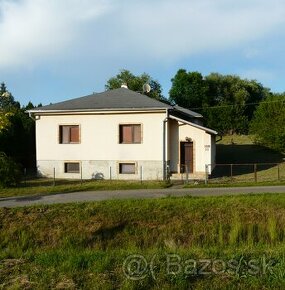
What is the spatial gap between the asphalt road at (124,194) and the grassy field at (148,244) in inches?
55.1

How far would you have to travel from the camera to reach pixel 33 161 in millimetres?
33281

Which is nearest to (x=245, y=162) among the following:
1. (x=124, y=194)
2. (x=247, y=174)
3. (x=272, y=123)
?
(x=272, y=123)

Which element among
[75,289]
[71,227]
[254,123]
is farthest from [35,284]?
[254,123]

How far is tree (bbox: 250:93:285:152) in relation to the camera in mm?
→ 39053

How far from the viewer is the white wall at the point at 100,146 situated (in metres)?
26.9

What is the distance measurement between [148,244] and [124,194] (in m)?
6.34

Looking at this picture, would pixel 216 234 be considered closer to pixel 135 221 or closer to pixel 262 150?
pixel 135 221

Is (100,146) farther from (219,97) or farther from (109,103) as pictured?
(219,97)

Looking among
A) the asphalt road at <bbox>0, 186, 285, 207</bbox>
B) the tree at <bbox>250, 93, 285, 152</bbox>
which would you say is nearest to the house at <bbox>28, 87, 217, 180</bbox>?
the asphalt road at <bbox>0, 186, 285, 207</bbox>

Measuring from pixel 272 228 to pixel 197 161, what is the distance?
43.1ft

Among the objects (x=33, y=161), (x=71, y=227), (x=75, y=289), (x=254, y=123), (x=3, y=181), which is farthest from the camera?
(x=254, y=123)

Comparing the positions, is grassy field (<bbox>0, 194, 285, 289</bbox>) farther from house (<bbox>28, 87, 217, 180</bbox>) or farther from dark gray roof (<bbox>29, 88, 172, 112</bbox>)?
dark gray roof (<bbox>29, 88, 172, 112</bbox>)

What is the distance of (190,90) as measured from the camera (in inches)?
2527

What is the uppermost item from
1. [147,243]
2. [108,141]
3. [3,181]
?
[108,141]
